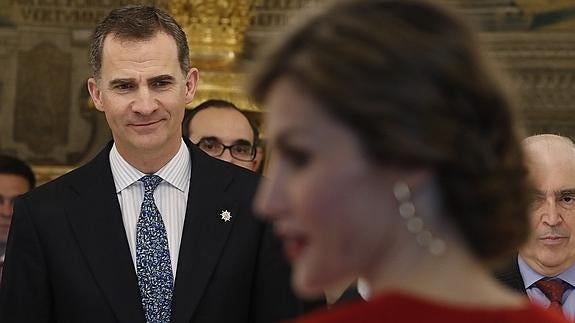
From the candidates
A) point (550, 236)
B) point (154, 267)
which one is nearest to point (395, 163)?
point (154, 267)

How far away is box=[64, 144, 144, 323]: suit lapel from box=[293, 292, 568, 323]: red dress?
226 cm

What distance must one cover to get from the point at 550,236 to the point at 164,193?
1.43 meters

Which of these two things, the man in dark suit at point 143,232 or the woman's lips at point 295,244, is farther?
the man in dark suit at point 143,232

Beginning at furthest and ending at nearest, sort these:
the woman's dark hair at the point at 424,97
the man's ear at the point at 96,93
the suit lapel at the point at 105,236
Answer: the man's ear at the point at 96,93, the suit lapel at the point at 105,236, the woman's dark hair at the point at 424,97

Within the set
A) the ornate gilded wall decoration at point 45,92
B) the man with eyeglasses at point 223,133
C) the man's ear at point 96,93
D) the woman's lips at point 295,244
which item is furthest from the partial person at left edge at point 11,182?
the woman's lips at point 295,244

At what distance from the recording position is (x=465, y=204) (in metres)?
1.67

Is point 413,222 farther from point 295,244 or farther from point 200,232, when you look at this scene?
point 200,232

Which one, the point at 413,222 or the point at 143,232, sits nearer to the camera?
the point at 413,222

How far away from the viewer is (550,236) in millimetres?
4922

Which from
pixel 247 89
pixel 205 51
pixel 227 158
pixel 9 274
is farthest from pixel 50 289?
pixel 205 51

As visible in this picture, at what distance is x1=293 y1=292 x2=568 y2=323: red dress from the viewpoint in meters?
1.68

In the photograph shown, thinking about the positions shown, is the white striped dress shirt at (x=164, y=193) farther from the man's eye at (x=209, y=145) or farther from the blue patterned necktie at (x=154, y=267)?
the man's eye at (x=209, y=145)

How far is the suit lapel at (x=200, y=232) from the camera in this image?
395cm

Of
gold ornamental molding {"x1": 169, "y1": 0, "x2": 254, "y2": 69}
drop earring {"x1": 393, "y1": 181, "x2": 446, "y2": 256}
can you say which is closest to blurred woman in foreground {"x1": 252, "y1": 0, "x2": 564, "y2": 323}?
drop earring {"x1": 393, "y1": 181, "x2": 446, "y2": 256}
